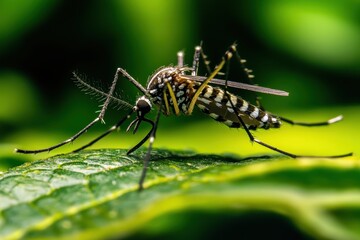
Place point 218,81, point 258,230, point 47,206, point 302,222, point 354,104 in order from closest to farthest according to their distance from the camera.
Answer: point 302,222, point 258,230, point 47,206, point 218,81, point 354,104

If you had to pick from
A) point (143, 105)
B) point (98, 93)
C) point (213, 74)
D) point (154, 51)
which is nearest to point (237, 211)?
point (213, 74)

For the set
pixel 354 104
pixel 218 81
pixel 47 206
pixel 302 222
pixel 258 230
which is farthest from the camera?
pixel 354 104

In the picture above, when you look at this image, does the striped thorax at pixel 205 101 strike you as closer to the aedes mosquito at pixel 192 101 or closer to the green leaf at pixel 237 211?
the aedes mosquito at pixel 192 101

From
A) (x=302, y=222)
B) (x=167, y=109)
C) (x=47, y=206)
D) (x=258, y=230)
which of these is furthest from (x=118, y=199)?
(x=167, y=109)

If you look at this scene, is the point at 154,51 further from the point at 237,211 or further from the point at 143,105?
the point at 237,211

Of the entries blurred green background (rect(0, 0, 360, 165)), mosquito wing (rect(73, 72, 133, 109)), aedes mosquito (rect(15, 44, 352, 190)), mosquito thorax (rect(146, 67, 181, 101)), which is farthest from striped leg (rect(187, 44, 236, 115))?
blurred green background (rect(0, 0, 360, 165))

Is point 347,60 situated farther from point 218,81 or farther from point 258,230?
point 258,230

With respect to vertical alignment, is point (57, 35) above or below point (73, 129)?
above
